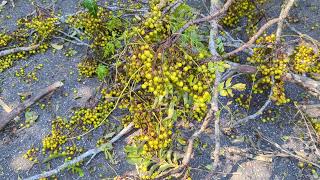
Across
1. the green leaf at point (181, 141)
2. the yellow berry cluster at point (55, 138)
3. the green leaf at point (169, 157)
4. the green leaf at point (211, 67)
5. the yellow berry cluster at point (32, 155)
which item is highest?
the green leaf at point (211, 67)

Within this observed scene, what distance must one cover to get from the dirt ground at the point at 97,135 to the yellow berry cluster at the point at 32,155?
0.05 m

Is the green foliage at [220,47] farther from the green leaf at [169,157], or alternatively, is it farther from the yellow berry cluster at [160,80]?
the green leaf at [169,157]

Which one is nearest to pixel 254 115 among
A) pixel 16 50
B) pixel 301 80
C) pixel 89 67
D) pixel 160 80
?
pixel 301 80

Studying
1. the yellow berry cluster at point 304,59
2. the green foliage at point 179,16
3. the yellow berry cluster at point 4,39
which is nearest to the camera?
the green foliage at point 179,16

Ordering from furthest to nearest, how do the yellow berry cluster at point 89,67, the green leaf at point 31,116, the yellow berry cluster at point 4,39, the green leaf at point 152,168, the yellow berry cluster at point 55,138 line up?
the yellow berry cluster at point 4,39 → the yellow berry cluster at point 89,67 → the green leaf at point 31,116 → the yellow berry cluster at point 55,138 → the green leaf at point 152,168

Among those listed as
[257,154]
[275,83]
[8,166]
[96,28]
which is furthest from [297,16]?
[8,166]

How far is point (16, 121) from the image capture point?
11.7ft

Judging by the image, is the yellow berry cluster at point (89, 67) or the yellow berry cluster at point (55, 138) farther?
the yellow berry cluster at point (89, 67)

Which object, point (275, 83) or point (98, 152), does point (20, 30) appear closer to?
point (98, 152)

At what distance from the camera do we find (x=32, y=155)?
131 inches

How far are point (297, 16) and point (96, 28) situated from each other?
7.54 feet

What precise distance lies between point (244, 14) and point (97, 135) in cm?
207

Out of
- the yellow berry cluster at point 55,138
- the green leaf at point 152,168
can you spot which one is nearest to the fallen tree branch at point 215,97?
the green leaf at point 152,168

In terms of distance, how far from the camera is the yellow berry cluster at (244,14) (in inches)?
154
